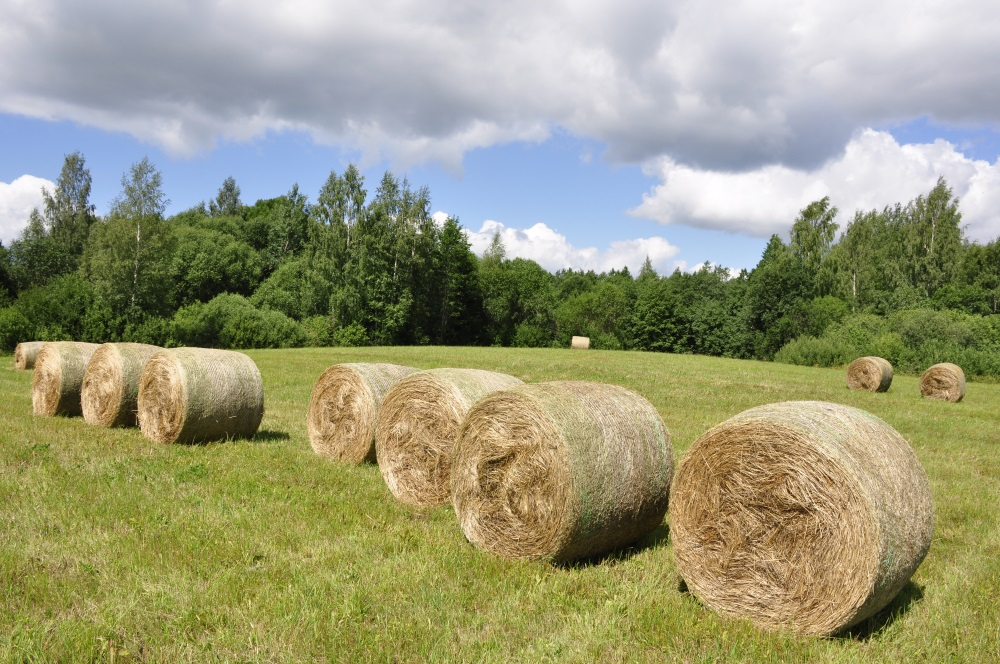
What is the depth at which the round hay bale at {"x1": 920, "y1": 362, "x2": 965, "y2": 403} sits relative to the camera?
25703 millimetres

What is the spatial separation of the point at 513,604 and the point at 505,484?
145 centimetres

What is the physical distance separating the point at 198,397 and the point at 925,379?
1082 inches

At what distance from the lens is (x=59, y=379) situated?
516 inches

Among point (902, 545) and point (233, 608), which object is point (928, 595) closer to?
point (902, 545)

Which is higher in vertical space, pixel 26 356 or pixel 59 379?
pixel 59 379

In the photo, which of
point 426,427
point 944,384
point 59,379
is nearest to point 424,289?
point 944,384

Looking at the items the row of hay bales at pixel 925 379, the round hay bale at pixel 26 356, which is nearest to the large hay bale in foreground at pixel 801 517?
the row of hay bales at pixel 925 379

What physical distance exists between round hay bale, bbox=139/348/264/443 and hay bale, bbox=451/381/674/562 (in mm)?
5811

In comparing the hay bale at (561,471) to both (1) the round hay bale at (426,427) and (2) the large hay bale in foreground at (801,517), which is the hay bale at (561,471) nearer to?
(2) the large hay bale in foreground at (801,517)

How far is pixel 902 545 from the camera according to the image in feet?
15.6

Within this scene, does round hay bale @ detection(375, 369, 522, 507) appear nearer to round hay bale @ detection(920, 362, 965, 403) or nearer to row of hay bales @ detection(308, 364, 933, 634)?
row of hay bales @ detection(308, 364, 933, 634)

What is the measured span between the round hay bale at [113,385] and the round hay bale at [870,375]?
87.5 feet

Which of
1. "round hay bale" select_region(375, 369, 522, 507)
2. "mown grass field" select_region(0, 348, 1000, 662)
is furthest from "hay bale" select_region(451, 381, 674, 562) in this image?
"round hay bale" select_region(375, 369, 522, 507)

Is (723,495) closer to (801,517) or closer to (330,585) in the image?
(801,517)
